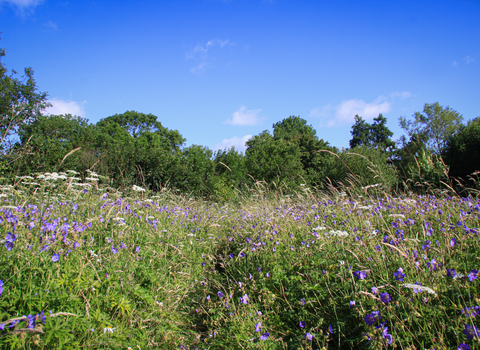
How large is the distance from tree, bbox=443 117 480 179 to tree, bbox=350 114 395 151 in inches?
1031

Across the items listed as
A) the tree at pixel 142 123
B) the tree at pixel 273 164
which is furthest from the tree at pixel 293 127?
the tree at pixel 273 164

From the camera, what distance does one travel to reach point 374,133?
48.2 m

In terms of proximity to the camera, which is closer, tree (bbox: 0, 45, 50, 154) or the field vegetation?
the field vegetation

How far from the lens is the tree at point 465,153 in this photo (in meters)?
19.5

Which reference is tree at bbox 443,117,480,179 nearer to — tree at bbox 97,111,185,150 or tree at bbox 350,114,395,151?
tree at bbox 350,114,395,151

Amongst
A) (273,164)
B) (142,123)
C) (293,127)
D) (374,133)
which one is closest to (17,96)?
(273,164)

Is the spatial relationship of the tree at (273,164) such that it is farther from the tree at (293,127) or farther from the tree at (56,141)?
the tree at (293,127)

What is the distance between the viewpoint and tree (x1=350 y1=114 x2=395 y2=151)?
155 ft

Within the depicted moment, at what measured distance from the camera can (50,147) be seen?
1062 centimetres

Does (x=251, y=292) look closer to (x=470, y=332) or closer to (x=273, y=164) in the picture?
(x=470, y=332)

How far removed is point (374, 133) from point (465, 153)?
2990cm

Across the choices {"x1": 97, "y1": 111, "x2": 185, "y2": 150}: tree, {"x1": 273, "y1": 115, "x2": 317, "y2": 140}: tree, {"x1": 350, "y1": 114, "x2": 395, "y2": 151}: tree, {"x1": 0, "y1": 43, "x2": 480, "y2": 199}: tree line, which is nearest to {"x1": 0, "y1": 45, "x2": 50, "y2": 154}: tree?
{"x1": 0, "y1": 43, "x2": 480, "y2": 199}: tree line

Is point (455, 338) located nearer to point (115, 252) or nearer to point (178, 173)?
point (115, 252)

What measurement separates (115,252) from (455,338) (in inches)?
121
